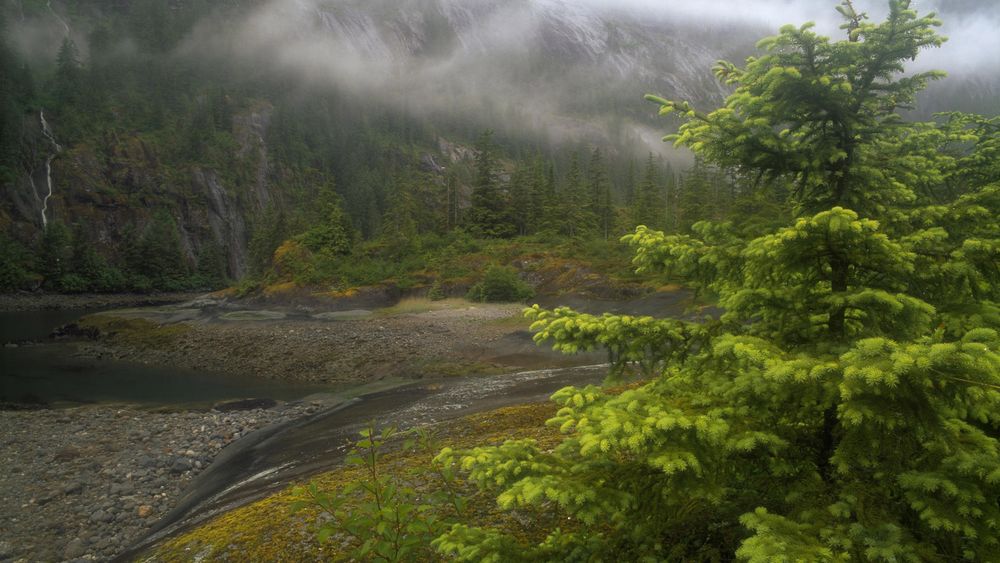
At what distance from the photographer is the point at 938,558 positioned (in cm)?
257

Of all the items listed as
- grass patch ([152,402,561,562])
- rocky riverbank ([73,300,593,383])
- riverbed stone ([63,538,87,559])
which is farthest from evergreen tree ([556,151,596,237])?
riverbed stone ([63,538,87,559])

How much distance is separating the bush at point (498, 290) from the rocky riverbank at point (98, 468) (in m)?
24.7

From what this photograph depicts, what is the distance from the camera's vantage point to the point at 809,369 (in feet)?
9.56

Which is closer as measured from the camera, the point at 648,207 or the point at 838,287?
the point at 838,287

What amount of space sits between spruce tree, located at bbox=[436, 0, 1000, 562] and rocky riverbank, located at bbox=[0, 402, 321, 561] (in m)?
10.9

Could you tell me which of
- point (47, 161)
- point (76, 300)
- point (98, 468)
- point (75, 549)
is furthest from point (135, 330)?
point (47, 161)

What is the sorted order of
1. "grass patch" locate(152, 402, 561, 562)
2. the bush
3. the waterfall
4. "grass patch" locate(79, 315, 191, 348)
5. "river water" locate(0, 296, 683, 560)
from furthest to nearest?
the waterfall → the bush → "grass patch" locate(79, 315, 191, 348) → "river water" locate(0, 296, 683, 560) → "grass patch" locate(152, 402, 561, 562)

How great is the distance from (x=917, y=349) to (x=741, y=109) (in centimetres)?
257

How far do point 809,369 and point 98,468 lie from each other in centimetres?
1720

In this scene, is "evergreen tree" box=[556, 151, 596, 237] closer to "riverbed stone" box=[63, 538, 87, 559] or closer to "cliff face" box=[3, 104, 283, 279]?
"riverbed stone" box=[63, 538, 87, 559]

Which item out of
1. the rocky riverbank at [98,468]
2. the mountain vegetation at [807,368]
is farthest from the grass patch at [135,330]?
the mountain vegetation at [807,368]

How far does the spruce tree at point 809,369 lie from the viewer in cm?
265

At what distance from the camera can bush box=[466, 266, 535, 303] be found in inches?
1725

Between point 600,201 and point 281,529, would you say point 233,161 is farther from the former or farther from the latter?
point 281,529
